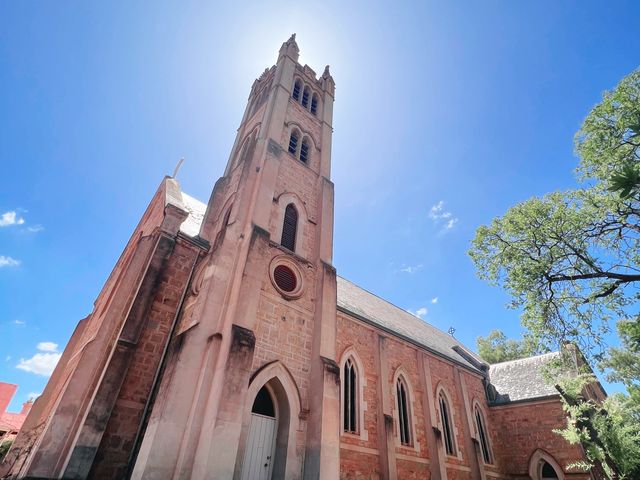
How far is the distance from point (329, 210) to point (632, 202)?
32.0 ft

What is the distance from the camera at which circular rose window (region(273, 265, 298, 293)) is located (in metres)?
11.1

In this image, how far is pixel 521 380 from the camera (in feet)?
74.6

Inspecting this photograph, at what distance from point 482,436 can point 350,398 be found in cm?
1174

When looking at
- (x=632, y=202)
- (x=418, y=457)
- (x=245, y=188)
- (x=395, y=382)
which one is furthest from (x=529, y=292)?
(x=245, y=188)

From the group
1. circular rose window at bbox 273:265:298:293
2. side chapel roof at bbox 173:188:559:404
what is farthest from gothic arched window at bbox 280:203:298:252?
side chapel roof at bbox 173:188:559:404

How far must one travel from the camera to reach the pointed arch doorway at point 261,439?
27.5 feet

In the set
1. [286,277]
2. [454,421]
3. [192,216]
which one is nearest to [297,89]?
[192,216]

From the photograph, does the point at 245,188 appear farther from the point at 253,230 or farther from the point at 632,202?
the point at 632,202

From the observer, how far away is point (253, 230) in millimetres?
10680

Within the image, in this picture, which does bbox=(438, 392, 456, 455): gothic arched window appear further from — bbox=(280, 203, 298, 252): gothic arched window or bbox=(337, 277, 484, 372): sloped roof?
bbox=(280, 203, 298, 252): gothic arched window

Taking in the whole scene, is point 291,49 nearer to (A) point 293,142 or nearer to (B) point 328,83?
(B) point 328,83

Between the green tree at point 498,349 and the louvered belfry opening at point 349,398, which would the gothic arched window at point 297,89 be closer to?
the louvered belfry opening at point 349,398

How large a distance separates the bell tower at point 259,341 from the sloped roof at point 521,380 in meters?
16.2

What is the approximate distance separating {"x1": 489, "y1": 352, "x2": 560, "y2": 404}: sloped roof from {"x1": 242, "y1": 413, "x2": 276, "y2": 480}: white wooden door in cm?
1769
